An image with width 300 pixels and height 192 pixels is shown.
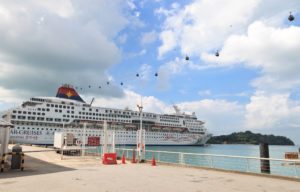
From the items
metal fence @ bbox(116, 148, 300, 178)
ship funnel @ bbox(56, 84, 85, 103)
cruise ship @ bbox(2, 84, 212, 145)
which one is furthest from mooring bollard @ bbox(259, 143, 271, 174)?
ship funnel @ bbox(56, 84, 85, 103)

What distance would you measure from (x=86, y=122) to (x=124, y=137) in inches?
510

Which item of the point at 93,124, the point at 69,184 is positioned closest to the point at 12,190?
the point at 69,184

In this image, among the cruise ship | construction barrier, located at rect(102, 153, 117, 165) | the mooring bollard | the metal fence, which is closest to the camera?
the metal fence

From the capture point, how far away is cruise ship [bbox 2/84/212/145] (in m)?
74.0

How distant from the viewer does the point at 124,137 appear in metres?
85.3

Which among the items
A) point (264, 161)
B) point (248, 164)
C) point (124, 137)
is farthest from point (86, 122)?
point (248, 164)

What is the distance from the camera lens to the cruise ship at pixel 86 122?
7400 centimetres

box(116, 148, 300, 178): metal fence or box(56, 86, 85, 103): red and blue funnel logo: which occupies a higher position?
box(56, 86, 85, 103): red and blue funnel logo

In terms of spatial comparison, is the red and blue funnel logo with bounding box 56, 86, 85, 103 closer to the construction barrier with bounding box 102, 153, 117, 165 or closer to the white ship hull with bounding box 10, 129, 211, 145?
the white ship hull with bounding box 10, 129, 211, 145

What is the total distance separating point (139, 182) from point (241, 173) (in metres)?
5.24

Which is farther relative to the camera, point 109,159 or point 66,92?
point 66,92

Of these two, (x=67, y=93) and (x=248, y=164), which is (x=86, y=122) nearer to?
(x=67, y=93)

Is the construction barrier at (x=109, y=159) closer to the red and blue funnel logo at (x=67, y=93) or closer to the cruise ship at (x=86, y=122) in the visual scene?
the cruise ship at (x=86, y=122)

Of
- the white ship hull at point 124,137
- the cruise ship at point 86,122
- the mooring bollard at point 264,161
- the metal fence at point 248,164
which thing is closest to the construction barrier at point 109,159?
the metal fence at point 248,164
